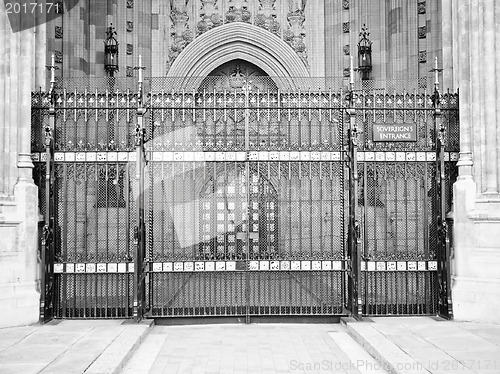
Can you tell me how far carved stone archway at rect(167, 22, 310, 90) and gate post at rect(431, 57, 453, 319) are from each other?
5.89m

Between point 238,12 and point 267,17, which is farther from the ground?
point 238,12

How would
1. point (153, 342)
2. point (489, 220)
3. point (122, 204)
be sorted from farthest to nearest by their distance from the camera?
point (122, 204)
point (489, 220)
point (153, 342)

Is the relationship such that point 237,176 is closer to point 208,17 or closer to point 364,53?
point 364,53

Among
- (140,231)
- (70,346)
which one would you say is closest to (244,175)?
(140,231)

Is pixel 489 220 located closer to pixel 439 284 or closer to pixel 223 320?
pixel 439 284

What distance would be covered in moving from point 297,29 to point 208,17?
7.46ft

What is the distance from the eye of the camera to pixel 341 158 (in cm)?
970

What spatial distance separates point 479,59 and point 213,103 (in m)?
4.19

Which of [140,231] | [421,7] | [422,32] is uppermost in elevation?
[421,7]

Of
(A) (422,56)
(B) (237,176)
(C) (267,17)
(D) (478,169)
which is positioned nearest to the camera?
(D) (478,169)

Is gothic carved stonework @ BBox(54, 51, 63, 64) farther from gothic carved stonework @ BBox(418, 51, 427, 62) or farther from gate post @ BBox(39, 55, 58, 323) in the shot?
gothic carved stonework @ BBox(418, 51, 427, 62)

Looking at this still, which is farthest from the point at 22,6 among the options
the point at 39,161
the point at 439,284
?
the point at 439,284

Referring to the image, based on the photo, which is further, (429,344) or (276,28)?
(276,28)

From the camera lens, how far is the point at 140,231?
9.46 meters
